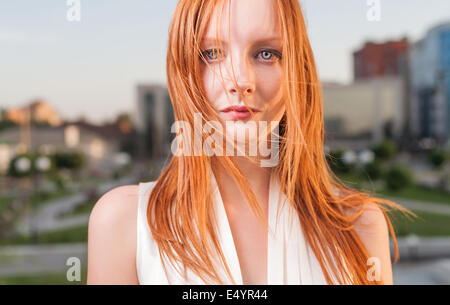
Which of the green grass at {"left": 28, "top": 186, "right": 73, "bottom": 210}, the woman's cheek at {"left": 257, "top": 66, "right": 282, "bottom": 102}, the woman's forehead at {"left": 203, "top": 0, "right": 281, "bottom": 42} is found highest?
the woman's forehead at {"left": 203, "top": 0, "right": 281, "bottom": 42}

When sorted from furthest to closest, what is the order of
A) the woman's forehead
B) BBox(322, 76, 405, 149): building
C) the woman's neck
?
BBox(322, 76, 405, 149): building
the woman's neck
the woman's forehead

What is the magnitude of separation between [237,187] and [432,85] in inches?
213

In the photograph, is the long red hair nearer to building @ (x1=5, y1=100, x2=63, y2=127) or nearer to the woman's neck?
the woman's neck

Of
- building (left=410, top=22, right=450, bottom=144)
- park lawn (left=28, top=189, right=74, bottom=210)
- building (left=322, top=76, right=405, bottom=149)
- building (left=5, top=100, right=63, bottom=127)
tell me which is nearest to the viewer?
building (left=322, top=76, right=405, bottom=149)

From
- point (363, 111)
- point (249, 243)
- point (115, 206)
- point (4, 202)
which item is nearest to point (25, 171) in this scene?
point (4, 202)

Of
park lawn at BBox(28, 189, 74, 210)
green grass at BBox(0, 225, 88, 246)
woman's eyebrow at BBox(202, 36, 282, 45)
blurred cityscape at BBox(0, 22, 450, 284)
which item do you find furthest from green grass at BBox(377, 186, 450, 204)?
woman's eyebrow at BBox(202, 36, 282, 45)

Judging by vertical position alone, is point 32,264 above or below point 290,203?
below

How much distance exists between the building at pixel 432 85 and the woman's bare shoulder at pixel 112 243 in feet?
17.9

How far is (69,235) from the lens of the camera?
483 centimetres

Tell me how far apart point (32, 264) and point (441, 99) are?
5636mm

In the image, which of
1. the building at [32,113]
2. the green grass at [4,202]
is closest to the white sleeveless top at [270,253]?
the building at [32,113]

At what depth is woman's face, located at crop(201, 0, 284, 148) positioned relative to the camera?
0.86 m

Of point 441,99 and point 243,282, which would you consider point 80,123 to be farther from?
point 441,99
